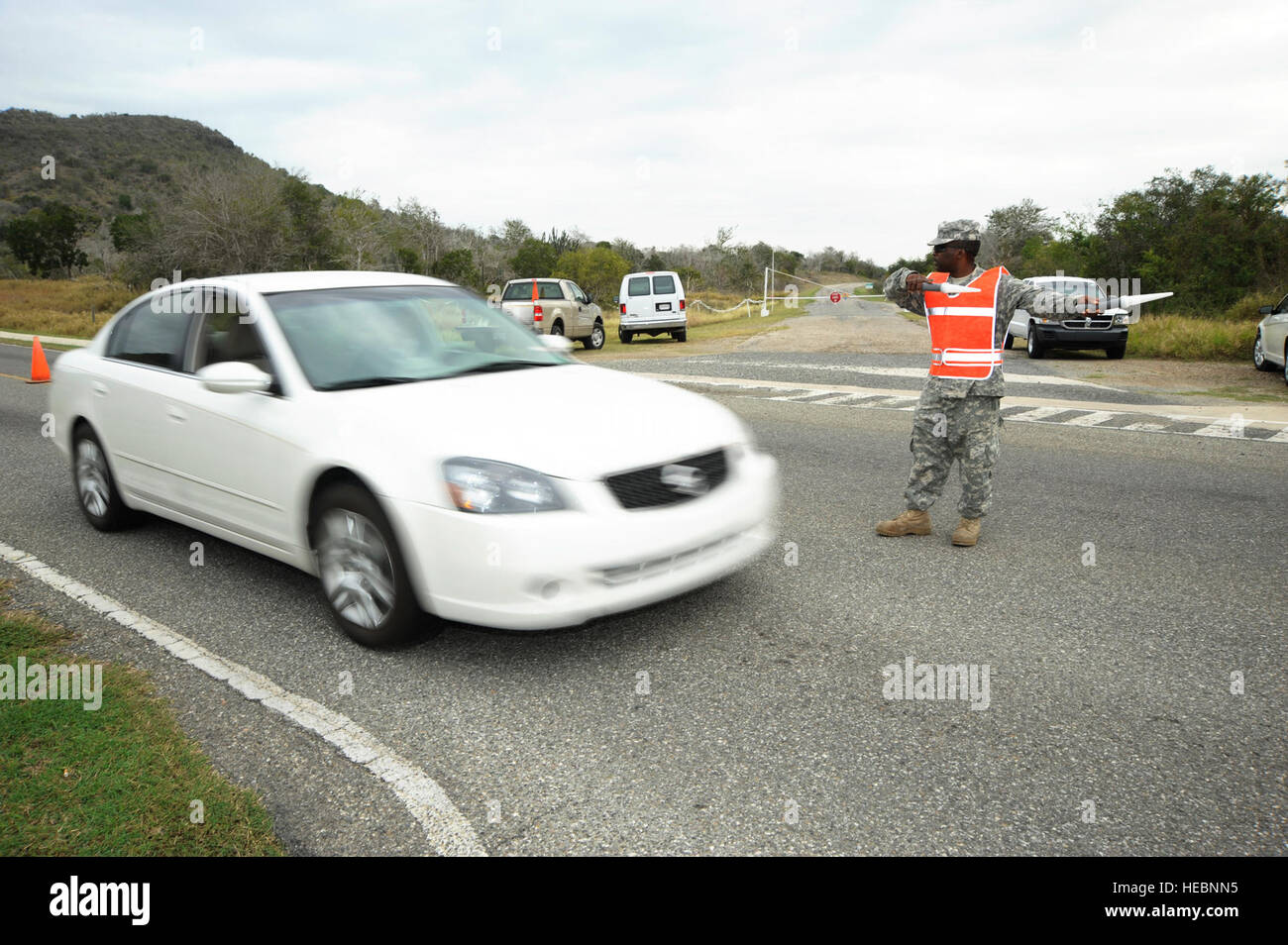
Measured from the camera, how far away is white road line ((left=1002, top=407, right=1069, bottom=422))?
37.2ft

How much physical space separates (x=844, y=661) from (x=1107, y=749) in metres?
1.07

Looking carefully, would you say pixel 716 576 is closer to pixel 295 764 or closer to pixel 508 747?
pixel 508 747

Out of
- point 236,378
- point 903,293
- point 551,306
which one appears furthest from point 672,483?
point 551,306

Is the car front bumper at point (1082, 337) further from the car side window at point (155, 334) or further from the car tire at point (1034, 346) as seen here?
the car side window at point (155, 334)

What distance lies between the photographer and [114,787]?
9.77ft

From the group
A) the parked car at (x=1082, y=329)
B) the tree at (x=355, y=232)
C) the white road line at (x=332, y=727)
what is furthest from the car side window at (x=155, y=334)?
the tree at (x=355, y=232)

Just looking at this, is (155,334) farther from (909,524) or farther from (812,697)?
(909,524)

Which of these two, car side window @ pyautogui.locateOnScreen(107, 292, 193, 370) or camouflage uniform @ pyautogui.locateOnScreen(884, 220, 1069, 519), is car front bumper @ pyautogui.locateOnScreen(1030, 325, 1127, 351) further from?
car side window @ pyautogui.locateOnScreen(107, 292, 193, 370)

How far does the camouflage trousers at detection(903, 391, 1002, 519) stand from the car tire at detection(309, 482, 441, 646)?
3179 millimetres

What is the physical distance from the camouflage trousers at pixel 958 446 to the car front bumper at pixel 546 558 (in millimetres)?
2308

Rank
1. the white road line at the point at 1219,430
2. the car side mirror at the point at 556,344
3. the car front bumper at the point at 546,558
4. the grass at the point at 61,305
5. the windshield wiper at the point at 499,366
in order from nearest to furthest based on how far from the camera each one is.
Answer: the car front bumper at the point at 546,558, the windshield wiper at the point at 499,366, the car side mirror at the point at 556,344, the white road line at the point at 1219,430, the grass at the point at 61,305

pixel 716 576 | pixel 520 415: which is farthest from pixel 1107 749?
pixel 520 415

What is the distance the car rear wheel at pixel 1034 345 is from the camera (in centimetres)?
1977

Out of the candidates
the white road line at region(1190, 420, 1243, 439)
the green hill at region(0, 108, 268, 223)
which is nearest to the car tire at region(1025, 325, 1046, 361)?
the white road line at region(1190, 420, 1243, 439)
